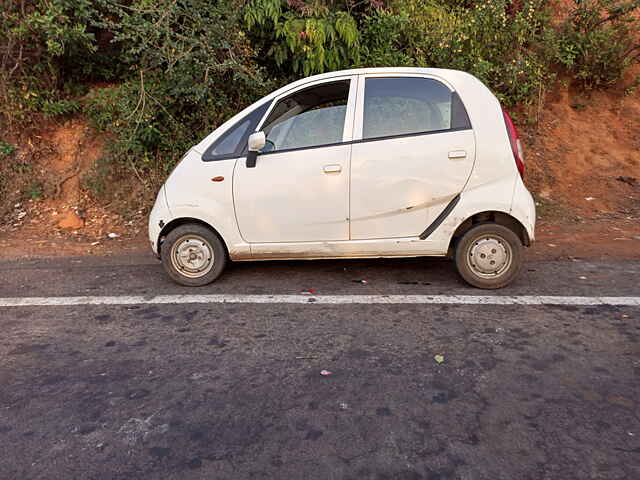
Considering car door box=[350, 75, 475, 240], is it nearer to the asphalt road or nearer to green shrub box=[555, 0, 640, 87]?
the asphalt road

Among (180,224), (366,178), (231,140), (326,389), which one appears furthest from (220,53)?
(326,389)

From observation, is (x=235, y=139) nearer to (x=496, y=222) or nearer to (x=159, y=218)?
(x=159, y=218)

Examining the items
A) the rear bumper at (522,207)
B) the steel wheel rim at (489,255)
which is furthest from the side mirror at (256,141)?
the rear bumper at (522,207)

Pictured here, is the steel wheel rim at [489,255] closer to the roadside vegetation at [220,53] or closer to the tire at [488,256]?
the tire at [488,256]

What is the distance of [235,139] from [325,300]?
5.50 feet

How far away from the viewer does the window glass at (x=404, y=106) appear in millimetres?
4258

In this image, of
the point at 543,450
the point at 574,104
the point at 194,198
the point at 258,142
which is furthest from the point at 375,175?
the point at 574,104

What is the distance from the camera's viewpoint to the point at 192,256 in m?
4.63

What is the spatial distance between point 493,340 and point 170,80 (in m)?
6.03

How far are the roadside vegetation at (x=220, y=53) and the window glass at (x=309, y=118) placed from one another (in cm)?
254

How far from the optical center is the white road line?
402cm

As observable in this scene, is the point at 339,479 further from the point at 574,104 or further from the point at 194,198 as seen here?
the point at 574,104

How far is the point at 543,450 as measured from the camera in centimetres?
224

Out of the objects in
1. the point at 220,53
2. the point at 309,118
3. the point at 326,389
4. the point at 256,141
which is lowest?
the point at 326,389
